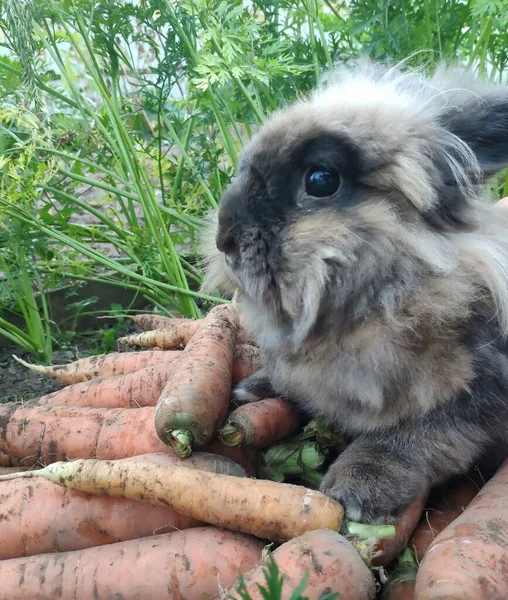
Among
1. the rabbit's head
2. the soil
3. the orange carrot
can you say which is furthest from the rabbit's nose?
the soil

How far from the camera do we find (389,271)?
1.61 m

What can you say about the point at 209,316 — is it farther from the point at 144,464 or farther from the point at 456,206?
the point at 456,206

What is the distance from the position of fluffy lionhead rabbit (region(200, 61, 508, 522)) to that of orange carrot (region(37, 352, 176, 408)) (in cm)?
74

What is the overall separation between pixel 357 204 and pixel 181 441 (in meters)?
0.84

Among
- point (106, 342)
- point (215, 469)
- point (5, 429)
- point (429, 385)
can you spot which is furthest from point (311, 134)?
point (106, 342)

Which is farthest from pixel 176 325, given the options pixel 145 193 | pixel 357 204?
pixel 357 204

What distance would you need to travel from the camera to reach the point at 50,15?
2.50 metres

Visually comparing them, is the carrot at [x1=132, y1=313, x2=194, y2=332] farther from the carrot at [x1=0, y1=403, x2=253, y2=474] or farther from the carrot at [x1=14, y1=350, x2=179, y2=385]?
the carrot at [x1=0, y1=403, x2=253, y2=474]

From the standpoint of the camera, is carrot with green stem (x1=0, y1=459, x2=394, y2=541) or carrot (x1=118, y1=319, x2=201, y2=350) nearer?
carrot with green stem (x1=0, y1=459, x2=394, y2=541)

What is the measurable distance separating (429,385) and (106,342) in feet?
7.50

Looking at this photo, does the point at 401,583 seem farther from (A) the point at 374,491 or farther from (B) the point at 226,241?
(B) the point at 226,241

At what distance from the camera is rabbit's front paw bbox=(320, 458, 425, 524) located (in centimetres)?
155

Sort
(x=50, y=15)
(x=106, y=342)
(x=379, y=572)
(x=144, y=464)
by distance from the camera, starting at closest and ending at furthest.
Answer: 1. (x=379, y=572)
2. (x=144, y=464)
3. (x=50, y=15)
4. (x=106, y=342)

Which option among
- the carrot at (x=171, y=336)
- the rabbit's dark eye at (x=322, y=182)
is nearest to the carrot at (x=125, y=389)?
the carrot at (x=171, y=336)
